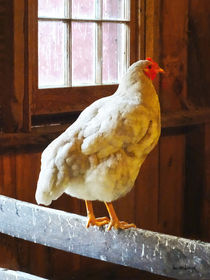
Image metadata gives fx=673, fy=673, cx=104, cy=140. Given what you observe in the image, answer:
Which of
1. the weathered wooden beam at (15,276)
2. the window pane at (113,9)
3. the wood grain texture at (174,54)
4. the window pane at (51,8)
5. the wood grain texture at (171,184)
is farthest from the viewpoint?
the wood grain texture at (171,184)

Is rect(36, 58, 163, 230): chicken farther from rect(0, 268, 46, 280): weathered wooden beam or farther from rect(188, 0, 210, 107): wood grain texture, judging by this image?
rect(188, 0, 210, 107): wood grain texture

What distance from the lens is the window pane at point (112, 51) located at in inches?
140

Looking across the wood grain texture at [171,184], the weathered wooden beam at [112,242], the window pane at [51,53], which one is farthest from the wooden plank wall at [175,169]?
the weathered wooden beam at [112,242]

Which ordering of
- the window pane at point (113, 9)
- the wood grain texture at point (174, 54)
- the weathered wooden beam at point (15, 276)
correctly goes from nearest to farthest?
the weathered wooden beam at point (15, 276)
the window pane at point (113, 9)
the wood grain texture at point (174, 54)

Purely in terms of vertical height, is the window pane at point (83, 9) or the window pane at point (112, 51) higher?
the window pane at point (83, 9)

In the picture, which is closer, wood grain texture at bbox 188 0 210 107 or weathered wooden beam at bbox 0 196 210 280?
weathered wooden beam at bbox 0 196 210 280

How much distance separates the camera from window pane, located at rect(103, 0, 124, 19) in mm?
3523

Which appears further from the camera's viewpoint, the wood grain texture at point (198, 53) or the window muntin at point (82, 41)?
the wood grain texture at point (198, 53)

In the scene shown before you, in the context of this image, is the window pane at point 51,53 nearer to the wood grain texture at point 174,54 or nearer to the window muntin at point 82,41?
the window muntin at point 82,41

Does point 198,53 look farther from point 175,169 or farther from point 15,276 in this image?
point 15,276

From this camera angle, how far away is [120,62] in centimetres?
365

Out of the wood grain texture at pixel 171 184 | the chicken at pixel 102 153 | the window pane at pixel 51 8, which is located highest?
the window pane at pixel 51 8

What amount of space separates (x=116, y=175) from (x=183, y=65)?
5.93ft

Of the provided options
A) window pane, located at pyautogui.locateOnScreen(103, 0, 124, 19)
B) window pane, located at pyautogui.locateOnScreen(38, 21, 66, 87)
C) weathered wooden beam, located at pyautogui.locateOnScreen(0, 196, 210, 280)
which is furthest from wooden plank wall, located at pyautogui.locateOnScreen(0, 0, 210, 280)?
weathered wooden beam, located at pyautogui.locateOnScreen(0, 196, 210, 280)
